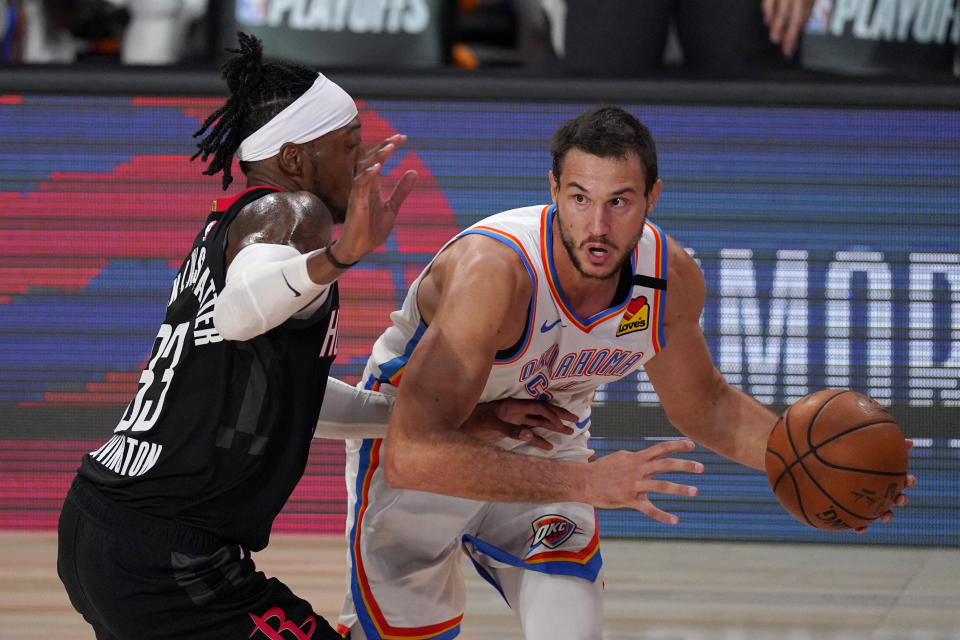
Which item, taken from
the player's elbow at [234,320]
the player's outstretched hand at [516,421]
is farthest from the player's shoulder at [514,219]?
the player's elbow at [234,320]

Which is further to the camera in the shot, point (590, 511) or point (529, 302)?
point (590, 511)

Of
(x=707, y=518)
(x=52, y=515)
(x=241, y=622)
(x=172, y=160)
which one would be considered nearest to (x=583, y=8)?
(x=172, y=160)

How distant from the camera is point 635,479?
246 cm

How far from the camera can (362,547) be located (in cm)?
329

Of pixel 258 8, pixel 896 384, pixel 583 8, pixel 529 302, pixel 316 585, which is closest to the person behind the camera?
pixel 529 302

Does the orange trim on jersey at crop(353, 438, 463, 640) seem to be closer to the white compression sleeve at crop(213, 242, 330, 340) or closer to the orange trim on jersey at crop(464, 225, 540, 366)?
the orange trim on jersey at crop(464, 225, 540, 366)

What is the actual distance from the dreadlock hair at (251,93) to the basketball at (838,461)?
4.82 feet

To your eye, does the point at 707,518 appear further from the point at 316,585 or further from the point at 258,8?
the point at 258,8

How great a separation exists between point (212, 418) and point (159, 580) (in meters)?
0.35

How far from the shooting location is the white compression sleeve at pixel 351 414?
3.17 metres

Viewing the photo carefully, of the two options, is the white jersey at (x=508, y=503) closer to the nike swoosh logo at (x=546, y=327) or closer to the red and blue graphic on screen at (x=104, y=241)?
the nike swoosh logo at (x=546, y=327)

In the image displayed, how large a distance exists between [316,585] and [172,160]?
1.83 m

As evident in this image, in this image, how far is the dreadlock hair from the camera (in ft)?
9.50

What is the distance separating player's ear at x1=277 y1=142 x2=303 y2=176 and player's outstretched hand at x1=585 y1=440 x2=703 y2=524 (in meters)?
0.99
